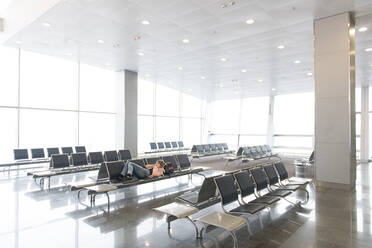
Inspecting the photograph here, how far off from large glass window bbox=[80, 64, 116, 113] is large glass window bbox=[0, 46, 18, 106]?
2.63 metres

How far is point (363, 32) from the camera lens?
665cm

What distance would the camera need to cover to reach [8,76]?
918 centimetres

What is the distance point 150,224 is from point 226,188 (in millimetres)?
1323

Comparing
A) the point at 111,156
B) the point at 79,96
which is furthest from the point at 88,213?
the point at 79,96

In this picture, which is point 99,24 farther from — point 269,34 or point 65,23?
point 269,34

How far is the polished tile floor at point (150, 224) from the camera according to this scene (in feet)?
10.3

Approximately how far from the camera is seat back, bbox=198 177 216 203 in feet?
12.1

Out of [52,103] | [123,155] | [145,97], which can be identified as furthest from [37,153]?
[145,97]

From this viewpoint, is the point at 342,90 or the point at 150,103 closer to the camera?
the point at 342,90

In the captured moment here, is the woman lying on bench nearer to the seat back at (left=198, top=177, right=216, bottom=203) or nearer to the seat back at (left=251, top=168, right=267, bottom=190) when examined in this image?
the seat back at (left=198, top=177, right=216, bottom=203)

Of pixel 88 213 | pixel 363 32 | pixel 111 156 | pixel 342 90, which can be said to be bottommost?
pixel 88 213

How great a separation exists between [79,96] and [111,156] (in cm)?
477

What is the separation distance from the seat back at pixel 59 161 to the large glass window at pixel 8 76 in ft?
13.5

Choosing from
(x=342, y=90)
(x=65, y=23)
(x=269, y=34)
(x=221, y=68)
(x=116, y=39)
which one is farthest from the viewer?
(x=221, y=68)
